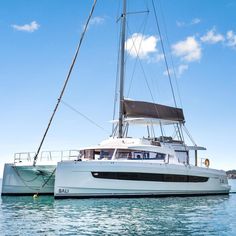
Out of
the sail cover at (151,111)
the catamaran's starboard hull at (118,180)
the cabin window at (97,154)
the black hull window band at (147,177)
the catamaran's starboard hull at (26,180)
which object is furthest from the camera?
the sail cover at (151,111)

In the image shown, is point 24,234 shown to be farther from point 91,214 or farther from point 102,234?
point 91,214

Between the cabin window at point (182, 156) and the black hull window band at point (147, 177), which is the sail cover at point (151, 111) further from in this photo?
the black hull window band at point (147, 177)

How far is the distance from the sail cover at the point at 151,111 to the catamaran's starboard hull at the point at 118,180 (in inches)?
155

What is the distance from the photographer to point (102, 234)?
11445 millimetres

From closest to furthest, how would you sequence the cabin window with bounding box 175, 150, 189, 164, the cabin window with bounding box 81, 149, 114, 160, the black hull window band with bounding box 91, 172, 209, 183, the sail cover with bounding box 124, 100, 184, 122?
the black hull window band with bounding box 91, 172, 209, 183 < the cabin window with bounding box 81, 149, 114, 160 < the sail cover with bounding box 124, 100, 184, 122 < the cabin window with bounding box 175, 150, 189, 164

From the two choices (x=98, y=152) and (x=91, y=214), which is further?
(x=98, y=152)

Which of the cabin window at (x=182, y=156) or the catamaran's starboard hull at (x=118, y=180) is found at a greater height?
the cabin window at (x=182, y=156)

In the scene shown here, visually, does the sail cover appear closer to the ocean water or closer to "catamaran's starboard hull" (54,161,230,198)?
"catamaran's starboard hull" (54,161,230,198)

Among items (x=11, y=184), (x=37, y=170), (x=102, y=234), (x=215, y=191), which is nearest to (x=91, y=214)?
(x=102, y=234)

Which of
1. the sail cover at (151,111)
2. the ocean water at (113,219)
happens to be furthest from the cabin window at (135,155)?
the ocean water at (113,219)

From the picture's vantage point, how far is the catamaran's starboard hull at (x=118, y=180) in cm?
2138

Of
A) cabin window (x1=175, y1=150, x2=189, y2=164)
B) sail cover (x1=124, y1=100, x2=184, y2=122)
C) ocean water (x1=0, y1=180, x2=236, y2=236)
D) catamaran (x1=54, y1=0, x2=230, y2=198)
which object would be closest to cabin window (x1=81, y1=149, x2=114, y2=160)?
catamaran (x1=54, y1=0, x2=230, y2=198)

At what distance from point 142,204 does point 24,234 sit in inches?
351

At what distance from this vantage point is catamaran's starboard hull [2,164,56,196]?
77.6 ft
